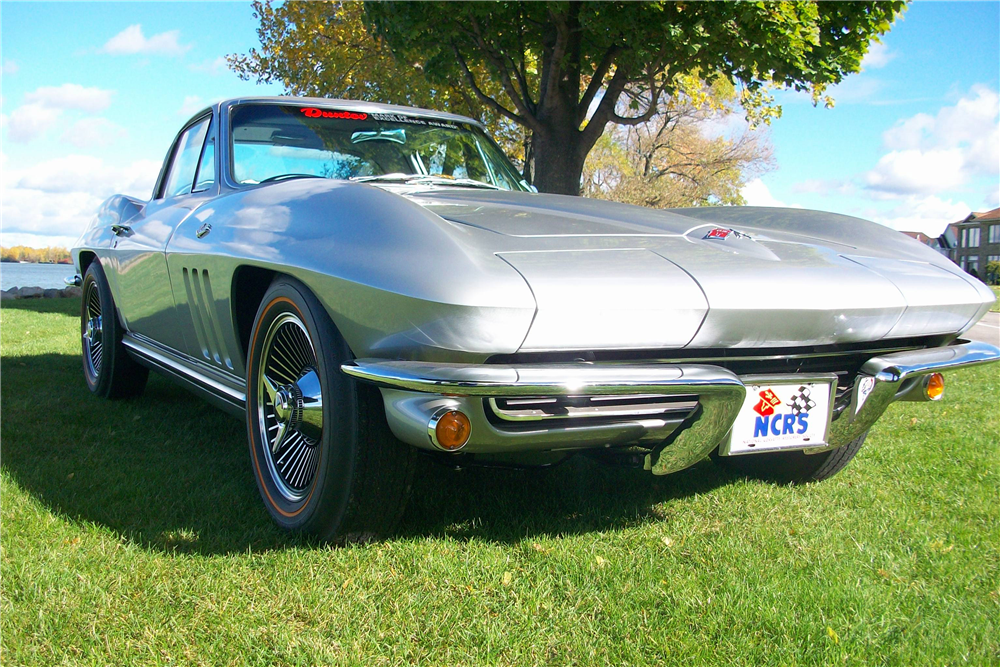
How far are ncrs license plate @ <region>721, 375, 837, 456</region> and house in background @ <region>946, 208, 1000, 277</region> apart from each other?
72457 millimetres

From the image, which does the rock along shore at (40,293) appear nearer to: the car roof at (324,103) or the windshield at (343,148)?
the car roof at (324,103)

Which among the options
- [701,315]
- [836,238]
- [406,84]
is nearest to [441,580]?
[701,315]

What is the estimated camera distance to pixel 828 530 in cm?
267

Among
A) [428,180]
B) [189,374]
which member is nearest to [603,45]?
[428,180]

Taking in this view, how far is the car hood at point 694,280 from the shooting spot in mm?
2002

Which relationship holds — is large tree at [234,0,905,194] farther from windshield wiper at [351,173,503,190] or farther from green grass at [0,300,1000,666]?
green grass at [0,300,1000,666]

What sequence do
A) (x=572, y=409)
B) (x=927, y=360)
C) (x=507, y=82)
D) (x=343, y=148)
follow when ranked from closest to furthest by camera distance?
1. (x=572, y=409)
2. (x=927, y=360)
3. (x=343, y=148)
4. (x=507, y=82)

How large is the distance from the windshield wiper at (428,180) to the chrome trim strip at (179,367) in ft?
3.13

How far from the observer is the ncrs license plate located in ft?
7.46

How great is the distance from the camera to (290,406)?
2.45 metres

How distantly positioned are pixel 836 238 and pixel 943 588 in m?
1.40

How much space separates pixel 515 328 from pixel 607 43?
8893 mm

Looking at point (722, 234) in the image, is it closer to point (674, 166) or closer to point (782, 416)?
point (782, 416)

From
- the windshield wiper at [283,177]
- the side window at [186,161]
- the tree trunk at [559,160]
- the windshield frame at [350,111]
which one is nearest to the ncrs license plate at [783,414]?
the windshield frame at [350,111]
